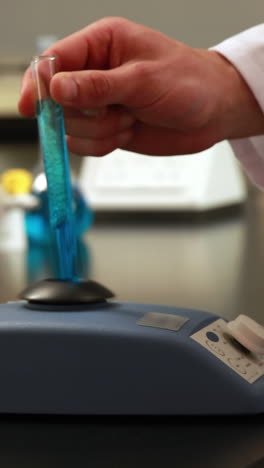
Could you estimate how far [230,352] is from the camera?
639 millimetres

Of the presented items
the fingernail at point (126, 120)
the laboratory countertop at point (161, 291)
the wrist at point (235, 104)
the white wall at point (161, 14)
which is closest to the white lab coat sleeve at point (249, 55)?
the wrist at point (235, 104)

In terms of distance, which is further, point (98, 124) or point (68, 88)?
point (98, 124)

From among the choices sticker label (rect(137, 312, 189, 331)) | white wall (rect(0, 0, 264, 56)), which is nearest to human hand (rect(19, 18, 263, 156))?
sticker label (rect(137, 312, 189, 331))

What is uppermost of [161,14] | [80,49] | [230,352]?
[161,14]

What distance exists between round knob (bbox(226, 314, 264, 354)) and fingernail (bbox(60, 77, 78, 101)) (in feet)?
0.72

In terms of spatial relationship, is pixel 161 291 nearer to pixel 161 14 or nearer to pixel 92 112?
pixel 92 112

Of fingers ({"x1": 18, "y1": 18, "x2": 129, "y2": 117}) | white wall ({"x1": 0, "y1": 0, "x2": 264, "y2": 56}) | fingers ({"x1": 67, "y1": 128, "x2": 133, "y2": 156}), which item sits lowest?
fingers ({"x1": 67, "y1": 128, "x2": 133, "y2": 156})

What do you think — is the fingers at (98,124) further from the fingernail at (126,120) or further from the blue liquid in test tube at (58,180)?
the blue liquid in test tube at (58,180)

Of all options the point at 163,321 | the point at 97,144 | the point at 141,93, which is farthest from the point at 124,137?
the point at 163,321

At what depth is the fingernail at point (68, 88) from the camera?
2.20 feet

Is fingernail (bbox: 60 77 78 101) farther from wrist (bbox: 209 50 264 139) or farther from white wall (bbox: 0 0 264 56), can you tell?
white wall (bbox: 0 0 264 56)

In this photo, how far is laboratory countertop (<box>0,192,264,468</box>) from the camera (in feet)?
1.78

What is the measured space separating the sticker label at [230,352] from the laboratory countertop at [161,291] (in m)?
0.04

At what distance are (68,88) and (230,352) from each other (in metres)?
0.24
